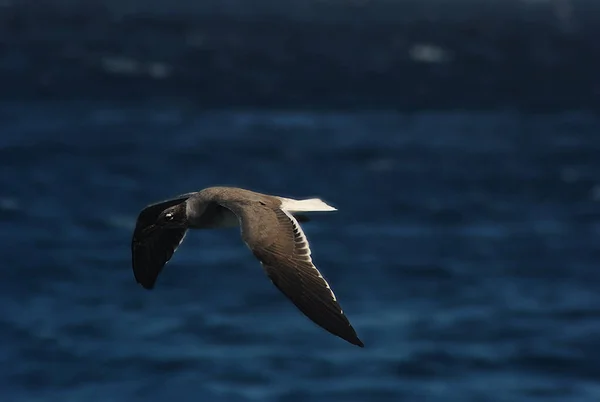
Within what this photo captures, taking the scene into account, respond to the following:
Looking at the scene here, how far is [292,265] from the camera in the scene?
18.8 m

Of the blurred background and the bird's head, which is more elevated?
the blurred background

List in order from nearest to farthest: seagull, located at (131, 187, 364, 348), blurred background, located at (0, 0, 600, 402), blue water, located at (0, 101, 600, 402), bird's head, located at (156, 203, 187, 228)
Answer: seagull, located at (131, 187, 364, 348) → bird's head, located at (156, 203, 187, 228) → blue water, located at (0, 101, 600, 402) → blurred background, located at (0, 0, 600, 402)

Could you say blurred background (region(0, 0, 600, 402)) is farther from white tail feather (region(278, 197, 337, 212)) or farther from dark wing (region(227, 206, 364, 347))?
dark wing (region(227, 206, 364, 347))

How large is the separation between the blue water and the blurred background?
0.12 metres

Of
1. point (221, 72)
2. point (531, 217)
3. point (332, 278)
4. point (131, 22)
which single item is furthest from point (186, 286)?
point (131, 22)

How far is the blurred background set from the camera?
146 ft

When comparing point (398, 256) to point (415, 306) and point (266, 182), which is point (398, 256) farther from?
point (266, 182)

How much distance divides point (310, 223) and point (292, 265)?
136 ft

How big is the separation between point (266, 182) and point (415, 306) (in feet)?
55.6

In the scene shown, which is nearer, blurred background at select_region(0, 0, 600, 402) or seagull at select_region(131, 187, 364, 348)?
seagull at select_region(131, 187, 364, 348)

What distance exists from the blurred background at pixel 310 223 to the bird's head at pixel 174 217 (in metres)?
20.6

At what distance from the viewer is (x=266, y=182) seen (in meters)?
65.8

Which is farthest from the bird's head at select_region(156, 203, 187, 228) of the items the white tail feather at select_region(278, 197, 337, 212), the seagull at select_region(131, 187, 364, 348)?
the white tail feather at select_region(278, 197, 337, 212)

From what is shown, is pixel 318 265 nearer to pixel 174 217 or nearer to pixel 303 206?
pixel 174 217
